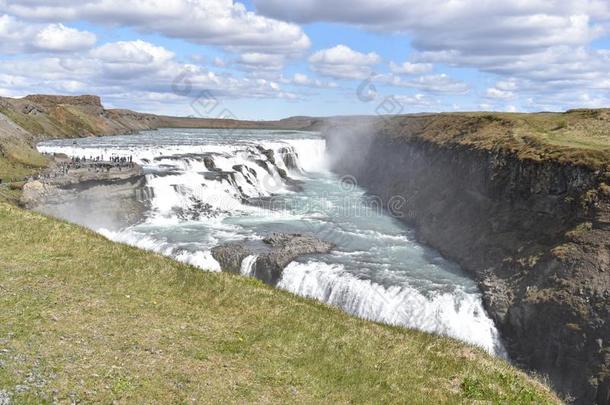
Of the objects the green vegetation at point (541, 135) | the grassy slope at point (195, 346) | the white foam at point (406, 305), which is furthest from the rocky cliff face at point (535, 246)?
the grassy slope at point (195, 346)

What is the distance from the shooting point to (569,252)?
→ 27969mm

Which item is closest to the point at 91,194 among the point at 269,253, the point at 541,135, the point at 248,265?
the point at 248,265

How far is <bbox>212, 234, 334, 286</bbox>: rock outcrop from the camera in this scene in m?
32.0

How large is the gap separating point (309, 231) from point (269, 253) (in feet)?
29.2

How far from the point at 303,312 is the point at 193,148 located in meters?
56.5

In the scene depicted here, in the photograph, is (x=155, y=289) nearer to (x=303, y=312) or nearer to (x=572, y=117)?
(x=303, y=312)

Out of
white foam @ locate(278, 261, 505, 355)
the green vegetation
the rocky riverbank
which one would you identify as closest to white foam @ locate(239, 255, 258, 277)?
white foam @ locate(278, 261, 505, 355)

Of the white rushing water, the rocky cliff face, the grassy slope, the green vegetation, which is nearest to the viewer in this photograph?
the grassy slope

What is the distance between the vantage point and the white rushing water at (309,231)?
28.3 meters

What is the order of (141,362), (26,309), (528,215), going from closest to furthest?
(141,362) < (26,309) < (528,215)

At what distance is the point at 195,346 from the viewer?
44.7ft

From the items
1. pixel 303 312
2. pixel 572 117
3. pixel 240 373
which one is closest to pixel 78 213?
pixel 303 312

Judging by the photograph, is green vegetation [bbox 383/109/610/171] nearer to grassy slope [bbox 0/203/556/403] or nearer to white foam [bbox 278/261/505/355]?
white foam [bbox 278/261/505/355]

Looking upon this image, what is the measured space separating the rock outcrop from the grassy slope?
1281 centimetres
